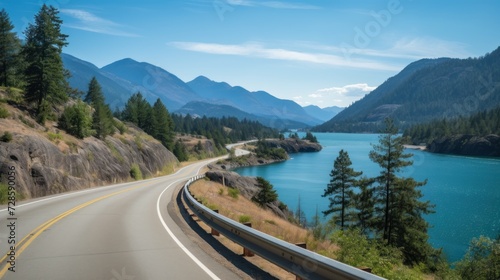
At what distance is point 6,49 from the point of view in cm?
5041

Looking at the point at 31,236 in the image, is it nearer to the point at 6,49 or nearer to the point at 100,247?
the point at 100,247

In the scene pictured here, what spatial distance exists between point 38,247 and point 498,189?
242ft

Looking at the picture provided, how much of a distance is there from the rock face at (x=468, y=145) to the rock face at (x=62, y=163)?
142516 mm

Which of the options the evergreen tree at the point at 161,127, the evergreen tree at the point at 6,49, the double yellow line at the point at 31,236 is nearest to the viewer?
the double yellow line at the point at 31,236

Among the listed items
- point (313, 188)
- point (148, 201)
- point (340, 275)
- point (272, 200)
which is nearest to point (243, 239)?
point (340, 275)

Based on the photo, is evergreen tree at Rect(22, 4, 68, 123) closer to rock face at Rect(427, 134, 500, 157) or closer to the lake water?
the lake water

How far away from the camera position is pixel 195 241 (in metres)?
11.0

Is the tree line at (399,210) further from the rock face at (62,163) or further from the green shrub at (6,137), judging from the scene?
the green shrub at (6,137)

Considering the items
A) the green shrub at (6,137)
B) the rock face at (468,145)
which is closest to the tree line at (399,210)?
the green shrub at (6,137)

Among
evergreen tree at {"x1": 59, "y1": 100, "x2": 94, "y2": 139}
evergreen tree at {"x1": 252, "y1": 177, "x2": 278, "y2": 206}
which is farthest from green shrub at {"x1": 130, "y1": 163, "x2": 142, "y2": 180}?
evergreen tree at {"x1": 252, "y1": 177, "x2": 278, "y2": 206}

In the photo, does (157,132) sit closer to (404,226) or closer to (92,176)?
(92,176)

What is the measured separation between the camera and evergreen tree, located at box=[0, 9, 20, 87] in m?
50.1

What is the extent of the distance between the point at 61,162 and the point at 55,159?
0.85 m

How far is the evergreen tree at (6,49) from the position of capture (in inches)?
1972
